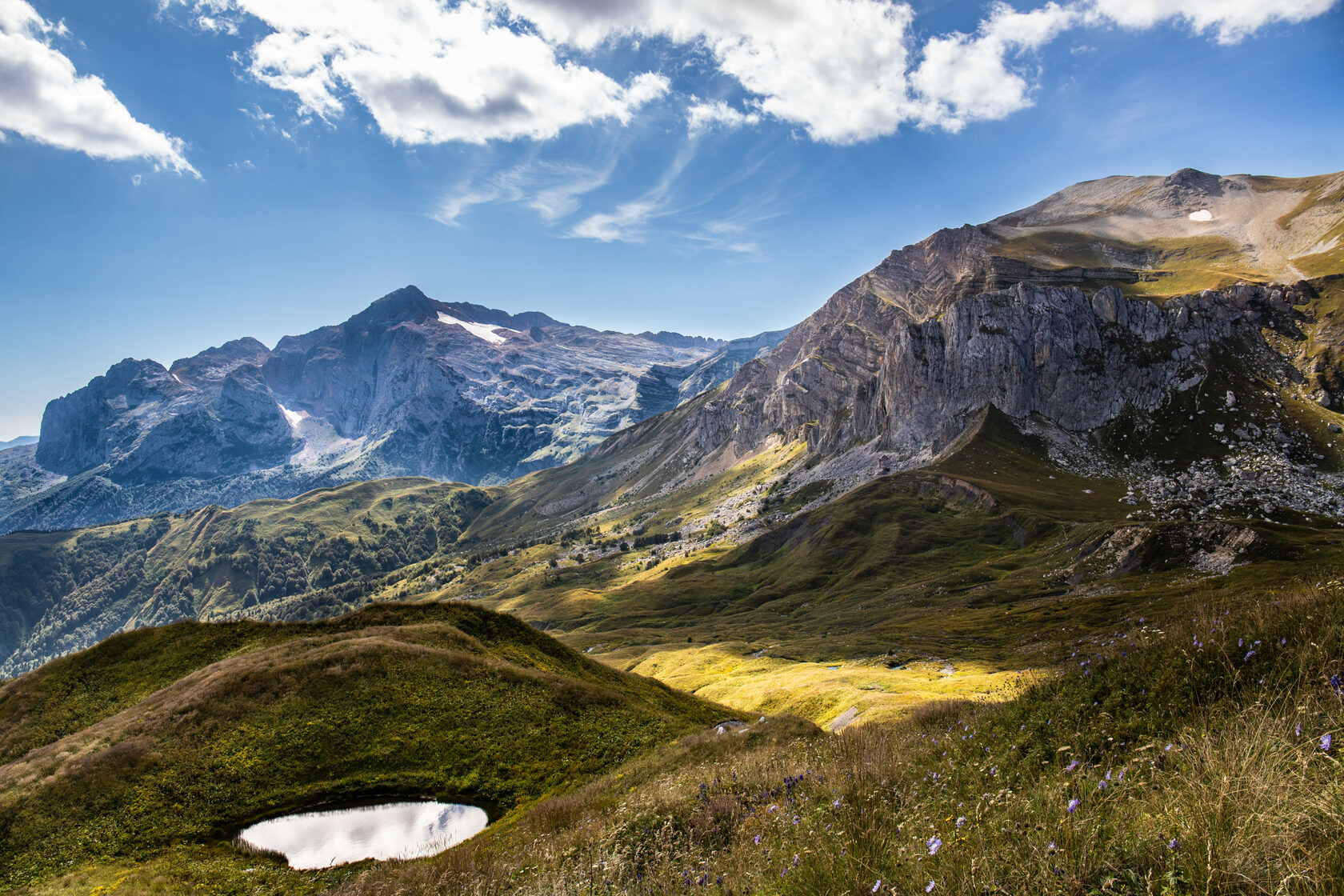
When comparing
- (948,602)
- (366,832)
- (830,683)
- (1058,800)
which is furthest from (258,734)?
(948,602)

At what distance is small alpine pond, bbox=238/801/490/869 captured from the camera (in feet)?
89.9

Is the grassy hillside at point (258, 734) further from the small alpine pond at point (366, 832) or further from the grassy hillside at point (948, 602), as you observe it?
the grassy hillside at point (948, 602)

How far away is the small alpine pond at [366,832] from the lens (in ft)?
89.9

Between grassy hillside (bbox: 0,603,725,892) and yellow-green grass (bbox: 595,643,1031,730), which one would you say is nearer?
grassy hillside (bbox: 0,603,725,892)

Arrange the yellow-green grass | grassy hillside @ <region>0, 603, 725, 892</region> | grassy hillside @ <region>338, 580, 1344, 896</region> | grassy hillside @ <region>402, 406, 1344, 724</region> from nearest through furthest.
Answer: grassy hillside @ <region>338, 580, 1344, 896</region>
grassy hillside @ <region>0, 603, 725, 892</region>
the yellow-green grass
grassy hillside @ <region>402, 406, 1344, 724</region>

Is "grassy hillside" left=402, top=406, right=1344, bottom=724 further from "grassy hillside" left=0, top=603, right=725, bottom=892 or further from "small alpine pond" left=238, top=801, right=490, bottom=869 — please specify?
"small alpine pond" left=238, top=801, right=490, bottom=869

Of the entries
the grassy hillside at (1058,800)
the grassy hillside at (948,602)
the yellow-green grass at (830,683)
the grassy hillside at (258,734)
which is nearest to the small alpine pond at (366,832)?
the grassy hillside at (258,734)

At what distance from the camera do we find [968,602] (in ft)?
418

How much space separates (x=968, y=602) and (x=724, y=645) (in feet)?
169

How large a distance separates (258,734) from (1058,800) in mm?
39973

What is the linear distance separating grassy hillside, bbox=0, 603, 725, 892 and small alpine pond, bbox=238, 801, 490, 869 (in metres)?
0.93

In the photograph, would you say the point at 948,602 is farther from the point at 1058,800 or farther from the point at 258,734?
the point at 1058,800

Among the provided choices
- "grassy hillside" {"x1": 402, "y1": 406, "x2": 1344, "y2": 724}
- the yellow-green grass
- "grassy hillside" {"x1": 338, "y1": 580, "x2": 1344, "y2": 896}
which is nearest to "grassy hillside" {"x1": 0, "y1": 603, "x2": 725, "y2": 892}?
"grassy hillside" {"x1": 338, "y1": 580, "x2": 1344, "y2": 896}

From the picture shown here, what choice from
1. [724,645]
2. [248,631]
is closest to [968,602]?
[724,645]
